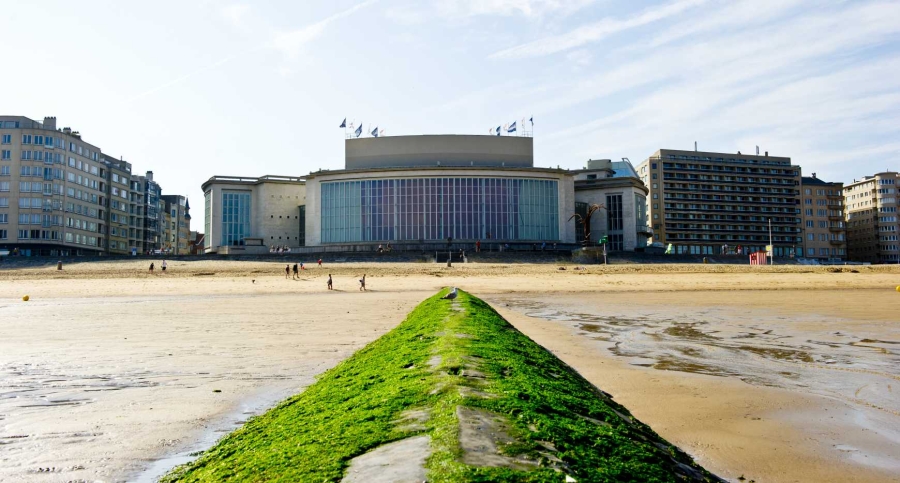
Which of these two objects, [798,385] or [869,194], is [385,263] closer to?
[798,385]

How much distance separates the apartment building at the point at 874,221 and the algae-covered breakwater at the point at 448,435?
6989 inches

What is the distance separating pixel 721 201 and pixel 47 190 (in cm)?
12928

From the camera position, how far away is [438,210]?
297 ft

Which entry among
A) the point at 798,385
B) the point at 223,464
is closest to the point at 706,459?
the point at 223,464

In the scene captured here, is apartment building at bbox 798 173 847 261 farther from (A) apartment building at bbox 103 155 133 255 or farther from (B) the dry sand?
(A) apartment building at bbox 103 155 133 255

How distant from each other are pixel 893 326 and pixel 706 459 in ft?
59.1

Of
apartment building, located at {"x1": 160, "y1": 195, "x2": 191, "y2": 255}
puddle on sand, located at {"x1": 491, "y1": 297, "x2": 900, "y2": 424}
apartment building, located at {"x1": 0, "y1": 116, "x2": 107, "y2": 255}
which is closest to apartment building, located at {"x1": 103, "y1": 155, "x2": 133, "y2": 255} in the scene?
Answer: apartment building, located at {"x1": 0, "y1": 116, "x2": 107, "y2": 255}

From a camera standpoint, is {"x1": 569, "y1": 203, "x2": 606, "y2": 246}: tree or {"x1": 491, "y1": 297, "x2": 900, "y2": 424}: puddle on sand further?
{"x1": 569, "y1": 203, "x2": 606, "y2": 246}: tree

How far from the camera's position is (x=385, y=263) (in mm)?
65625

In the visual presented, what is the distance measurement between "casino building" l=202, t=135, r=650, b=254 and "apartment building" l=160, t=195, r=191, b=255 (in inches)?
2436

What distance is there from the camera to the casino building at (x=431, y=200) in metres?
90.6

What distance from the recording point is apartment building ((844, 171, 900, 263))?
157750 mm

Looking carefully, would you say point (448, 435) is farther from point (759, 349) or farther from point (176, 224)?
point (176, 224)

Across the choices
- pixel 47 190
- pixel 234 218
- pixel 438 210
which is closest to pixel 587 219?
pixel 438 210
